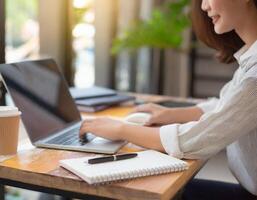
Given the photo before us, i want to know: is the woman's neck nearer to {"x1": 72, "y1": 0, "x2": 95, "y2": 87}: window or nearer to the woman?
the woman

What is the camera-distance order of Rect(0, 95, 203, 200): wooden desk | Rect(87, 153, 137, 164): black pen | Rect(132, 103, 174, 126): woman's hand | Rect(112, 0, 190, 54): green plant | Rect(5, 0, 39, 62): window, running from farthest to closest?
1. Rect(112, 0, 190, 54): green plant
2. Rect(5, 0, 39, 62): window
3. Rect(132, 103, 174, 126): woman's hand
4. Rect(87, 153, 137, 164): black pen
5. Rect(0, 95, 203, 200): wooden desk

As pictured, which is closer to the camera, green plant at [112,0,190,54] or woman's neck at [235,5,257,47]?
woman's neck at [235,5,257,47]

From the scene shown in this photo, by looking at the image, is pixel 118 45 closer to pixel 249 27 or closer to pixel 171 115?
pixel 171 115

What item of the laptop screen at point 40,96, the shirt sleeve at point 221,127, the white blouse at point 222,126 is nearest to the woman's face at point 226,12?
the white blouse at point 222,126

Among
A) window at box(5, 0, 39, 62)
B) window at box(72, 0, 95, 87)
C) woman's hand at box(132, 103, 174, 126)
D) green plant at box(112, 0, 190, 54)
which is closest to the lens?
woman's hand at box(132, 103, 174, 126)

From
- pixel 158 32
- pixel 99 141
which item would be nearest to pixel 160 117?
pixel 99 141

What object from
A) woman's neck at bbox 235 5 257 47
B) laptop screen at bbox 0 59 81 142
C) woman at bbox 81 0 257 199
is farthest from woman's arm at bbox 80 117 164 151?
woman's neck at bbox 235 5 257 47

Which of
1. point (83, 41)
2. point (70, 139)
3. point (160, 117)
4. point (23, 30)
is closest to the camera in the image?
point (70, 139)

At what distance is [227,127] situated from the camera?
3.56ft

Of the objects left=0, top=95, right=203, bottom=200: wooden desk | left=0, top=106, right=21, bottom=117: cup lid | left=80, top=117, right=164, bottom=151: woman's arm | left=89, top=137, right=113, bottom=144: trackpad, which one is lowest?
left=0, top=95, right=203, bottom=200: wooden desk

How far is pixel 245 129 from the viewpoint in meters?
1.09

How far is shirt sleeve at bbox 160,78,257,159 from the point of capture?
42.6 inches

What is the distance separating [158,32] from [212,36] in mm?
1894

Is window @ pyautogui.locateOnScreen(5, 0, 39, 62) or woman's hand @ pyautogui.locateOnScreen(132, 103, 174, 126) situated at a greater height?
window @ pyautogui.locateOnScreen(5, 0, 39, 62)
